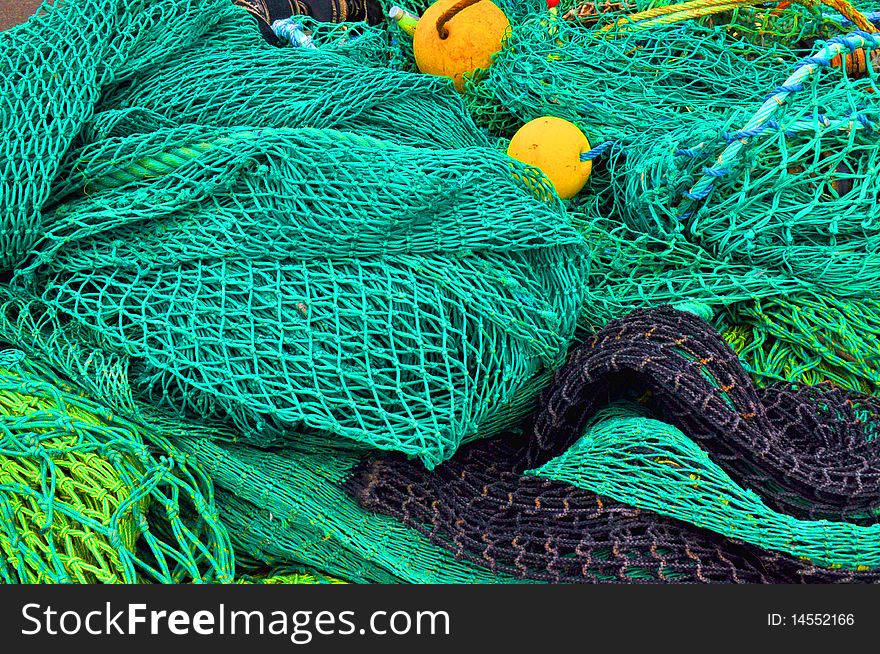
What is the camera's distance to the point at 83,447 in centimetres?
158

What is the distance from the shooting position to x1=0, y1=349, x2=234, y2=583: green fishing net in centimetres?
146

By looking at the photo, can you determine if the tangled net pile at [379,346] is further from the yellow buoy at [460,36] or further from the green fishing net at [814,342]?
the yellow buoy at [460,36]

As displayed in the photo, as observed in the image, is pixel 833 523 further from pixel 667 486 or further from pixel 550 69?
pixel 550 69

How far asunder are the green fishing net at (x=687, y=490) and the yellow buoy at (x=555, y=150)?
2.35ft

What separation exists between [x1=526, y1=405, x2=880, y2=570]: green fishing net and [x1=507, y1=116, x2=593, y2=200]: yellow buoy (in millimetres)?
715

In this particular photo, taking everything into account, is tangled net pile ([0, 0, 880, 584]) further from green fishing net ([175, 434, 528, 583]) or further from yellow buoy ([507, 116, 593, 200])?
yellow buoy ([507, 116, 593, 200])

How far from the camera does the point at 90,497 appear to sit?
61.3 inches

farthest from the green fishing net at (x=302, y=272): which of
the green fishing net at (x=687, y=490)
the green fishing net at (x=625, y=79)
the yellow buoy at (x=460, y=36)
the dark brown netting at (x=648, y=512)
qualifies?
the yellow buoy at (x=460, y=36)

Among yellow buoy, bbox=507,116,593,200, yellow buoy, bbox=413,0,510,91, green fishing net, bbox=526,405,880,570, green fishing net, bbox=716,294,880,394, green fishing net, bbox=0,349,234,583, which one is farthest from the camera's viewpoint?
yellow buoy, bbox=413,0,510,91

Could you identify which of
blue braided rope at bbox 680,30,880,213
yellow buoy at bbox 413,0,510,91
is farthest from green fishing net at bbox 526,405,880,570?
yellow buoy at bbox 413,0,510,91

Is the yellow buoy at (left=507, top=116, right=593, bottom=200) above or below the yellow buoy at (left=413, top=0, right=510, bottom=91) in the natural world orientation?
below

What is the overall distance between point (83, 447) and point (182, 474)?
0.68ft

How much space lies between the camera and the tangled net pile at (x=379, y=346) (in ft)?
5.32

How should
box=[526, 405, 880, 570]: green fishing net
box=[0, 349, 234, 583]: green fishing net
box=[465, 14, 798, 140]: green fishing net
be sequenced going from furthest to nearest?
1. box=[465, 14, 798, 140]: green fishing net
2. box=[526, 405, 880, 570]: green fishing net
3. box=[0, 349, 234, 583]: green fishing net
